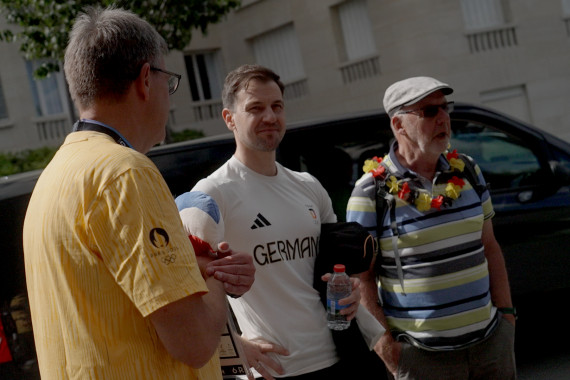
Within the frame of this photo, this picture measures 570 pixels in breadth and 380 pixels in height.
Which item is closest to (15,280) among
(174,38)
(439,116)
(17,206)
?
(17,206)

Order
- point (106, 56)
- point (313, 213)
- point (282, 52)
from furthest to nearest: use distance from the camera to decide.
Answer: point (282, 52) → point (313, 213) → point (106, 56)

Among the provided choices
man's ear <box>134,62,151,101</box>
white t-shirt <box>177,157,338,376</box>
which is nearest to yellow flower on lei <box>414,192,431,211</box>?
white t-shirt <box>177,157,338,376</box>

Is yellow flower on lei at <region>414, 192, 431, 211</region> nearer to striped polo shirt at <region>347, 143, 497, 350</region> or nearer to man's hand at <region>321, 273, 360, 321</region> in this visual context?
striped polo shirt at <region>347, 143, 497, 350</region>

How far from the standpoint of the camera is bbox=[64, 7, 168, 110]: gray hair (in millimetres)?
1785

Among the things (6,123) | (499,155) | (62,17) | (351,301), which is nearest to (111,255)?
(351,301)

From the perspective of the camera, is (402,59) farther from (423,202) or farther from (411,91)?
(423,202)

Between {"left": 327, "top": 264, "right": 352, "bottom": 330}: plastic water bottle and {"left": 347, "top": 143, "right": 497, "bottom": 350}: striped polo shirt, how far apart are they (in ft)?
1.54

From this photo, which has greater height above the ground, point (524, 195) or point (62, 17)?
point (62, 17)

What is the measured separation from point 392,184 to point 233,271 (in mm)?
1448

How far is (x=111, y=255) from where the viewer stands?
1.62 m

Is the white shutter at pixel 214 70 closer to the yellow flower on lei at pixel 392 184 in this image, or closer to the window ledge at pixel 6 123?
the window ledge at pixel 6 123

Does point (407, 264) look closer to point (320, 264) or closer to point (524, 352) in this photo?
point (320, 264)

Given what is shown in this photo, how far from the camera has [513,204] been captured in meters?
4.93

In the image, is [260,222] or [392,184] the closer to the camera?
[260,222]
